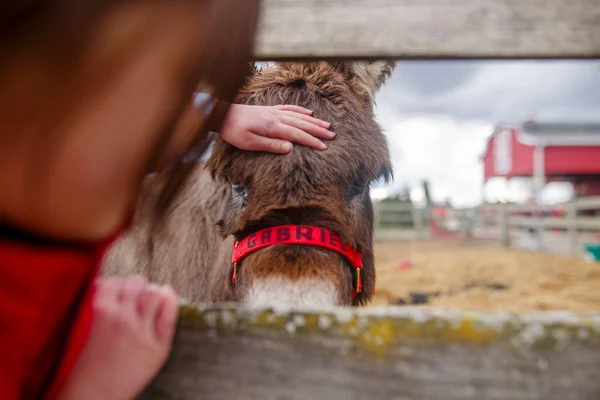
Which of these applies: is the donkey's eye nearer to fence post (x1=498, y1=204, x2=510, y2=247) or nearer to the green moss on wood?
the green moss on wood

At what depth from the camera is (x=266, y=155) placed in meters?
1.80

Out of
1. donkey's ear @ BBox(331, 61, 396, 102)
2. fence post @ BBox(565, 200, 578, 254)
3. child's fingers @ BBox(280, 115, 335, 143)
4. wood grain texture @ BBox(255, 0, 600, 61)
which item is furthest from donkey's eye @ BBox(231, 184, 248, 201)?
fence post @ BBox(565, 200, 578, 254)

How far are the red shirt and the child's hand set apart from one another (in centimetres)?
109

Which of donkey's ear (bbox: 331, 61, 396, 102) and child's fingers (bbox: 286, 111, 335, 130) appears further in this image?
donkey's ear (bbox: 331, 61, 396, 102)

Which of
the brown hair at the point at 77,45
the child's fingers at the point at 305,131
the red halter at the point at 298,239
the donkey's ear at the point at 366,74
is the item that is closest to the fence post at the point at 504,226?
the donkey's ear at the point at 366,74

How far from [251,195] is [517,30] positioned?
1252 millimetres

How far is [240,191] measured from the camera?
202 centimetres

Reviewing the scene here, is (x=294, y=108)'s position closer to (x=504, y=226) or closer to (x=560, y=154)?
(x=504, y=226)

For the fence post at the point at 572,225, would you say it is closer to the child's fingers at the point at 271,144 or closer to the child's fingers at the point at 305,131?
the child's fingers at the point at 305,131

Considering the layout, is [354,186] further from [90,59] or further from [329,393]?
[90,59]

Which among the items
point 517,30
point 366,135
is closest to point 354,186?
point 366,135

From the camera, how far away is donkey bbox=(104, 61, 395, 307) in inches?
65.2

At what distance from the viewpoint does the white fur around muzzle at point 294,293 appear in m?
1.55

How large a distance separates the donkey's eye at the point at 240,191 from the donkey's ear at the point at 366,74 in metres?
0.79
